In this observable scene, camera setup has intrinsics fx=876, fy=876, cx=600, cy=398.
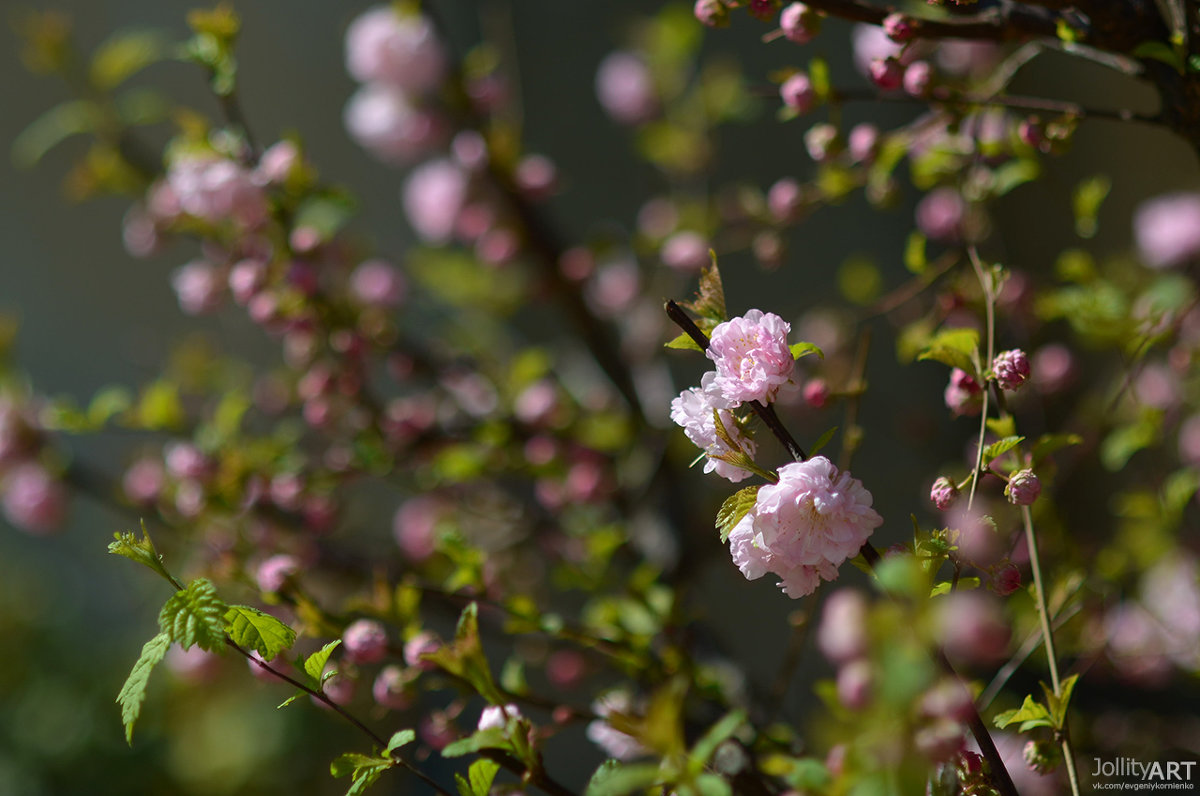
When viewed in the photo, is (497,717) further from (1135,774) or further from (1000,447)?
(1135,774)

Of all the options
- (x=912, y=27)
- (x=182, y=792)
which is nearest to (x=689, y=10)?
(x=912, y=27)

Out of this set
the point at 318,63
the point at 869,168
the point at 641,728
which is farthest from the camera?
the point at 318,63

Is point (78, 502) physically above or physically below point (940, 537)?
below

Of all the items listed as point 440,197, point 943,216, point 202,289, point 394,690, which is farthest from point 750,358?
point 440,197

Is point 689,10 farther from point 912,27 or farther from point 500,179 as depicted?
point 912,27

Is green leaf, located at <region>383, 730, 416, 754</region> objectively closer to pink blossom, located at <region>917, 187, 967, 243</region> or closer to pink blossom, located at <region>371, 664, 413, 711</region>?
pink blossom, located at <region>371, 664, 413, 711</region>

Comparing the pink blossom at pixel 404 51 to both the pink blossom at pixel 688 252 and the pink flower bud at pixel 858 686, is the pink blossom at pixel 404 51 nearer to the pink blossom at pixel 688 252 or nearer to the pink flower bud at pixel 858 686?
the pink blossom at pixel 688 252

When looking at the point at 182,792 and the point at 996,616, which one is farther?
the point at 182,792

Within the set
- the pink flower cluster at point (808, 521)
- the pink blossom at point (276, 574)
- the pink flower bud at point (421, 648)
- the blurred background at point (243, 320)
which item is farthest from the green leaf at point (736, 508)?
the blurred background at point (243, 320)
